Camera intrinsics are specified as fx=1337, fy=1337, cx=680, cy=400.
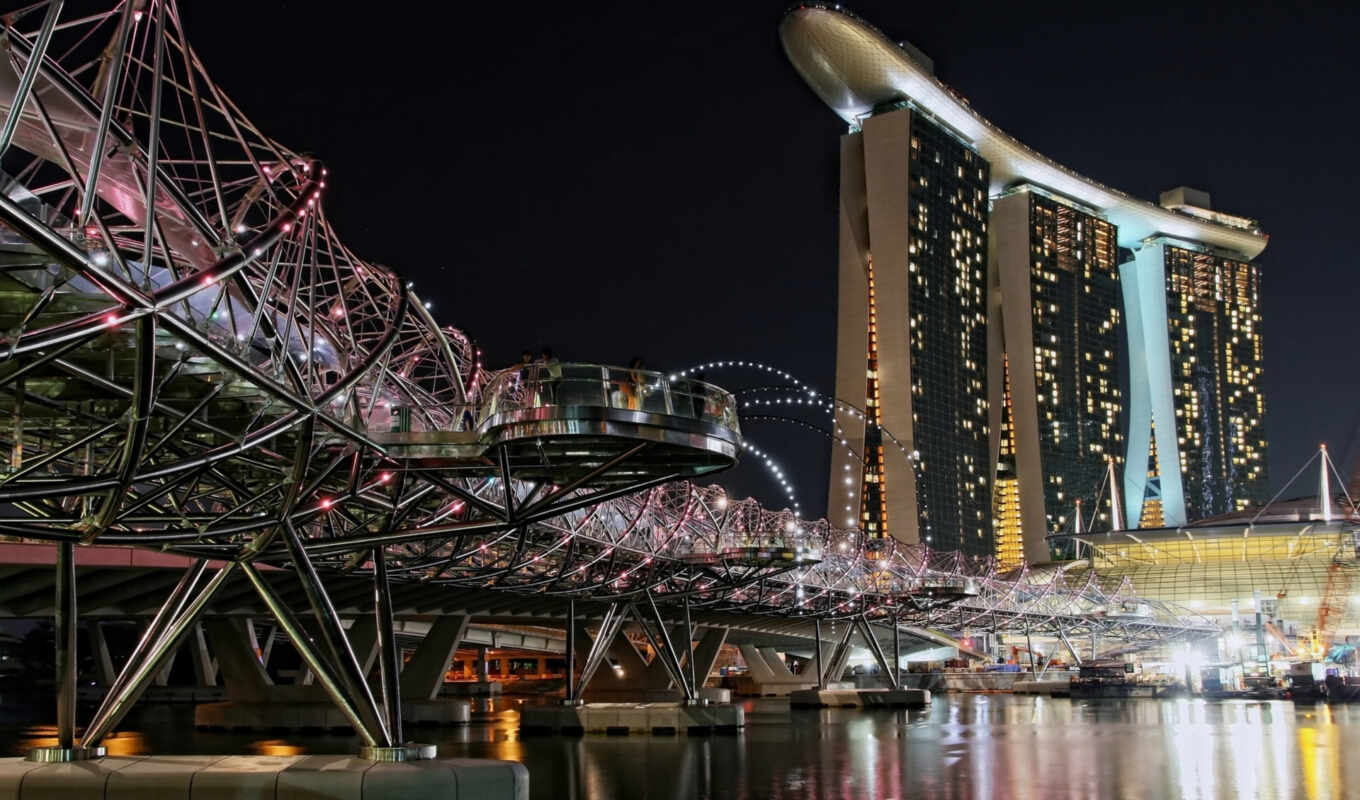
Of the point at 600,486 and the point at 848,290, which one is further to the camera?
the point at 848,290

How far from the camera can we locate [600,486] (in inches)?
1131

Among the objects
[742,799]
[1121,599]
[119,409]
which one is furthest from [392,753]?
[1121,599]

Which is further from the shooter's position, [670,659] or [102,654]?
[102,654]

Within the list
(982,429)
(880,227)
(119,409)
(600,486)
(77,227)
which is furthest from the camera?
(982,429)

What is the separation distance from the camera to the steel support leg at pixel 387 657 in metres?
27.3

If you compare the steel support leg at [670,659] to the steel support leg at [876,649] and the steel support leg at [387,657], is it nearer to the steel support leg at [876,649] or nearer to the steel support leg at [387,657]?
the steel support leg at [876,649]

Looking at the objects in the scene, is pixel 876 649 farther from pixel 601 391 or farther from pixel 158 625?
pixel 601 391

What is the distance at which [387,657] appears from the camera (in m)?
27.8

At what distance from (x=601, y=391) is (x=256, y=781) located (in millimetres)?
9731

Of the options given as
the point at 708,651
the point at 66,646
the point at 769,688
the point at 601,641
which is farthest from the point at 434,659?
the point at 769,688

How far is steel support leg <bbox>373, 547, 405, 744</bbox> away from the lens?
27297mm

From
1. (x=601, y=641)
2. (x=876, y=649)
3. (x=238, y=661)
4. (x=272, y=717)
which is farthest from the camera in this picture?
(x=876, y=649)

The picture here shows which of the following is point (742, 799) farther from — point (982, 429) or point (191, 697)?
point (982, 429)

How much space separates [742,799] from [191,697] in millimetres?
78450
